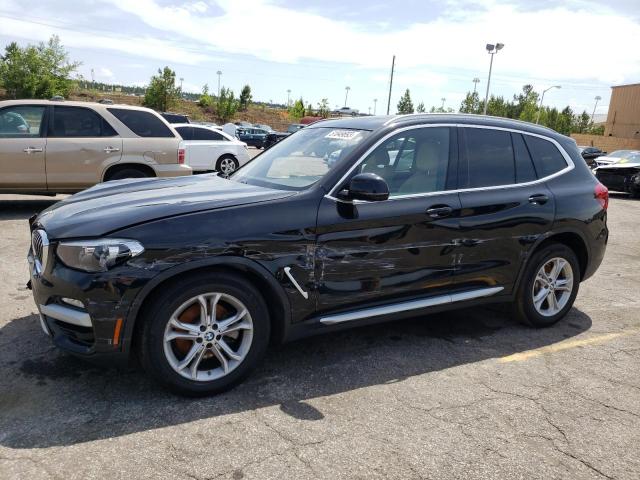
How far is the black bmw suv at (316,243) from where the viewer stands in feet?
10.1

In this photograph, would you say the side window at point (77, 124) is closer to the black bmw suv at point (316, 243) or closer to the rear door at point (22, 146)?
the rear door at point (22, 146)

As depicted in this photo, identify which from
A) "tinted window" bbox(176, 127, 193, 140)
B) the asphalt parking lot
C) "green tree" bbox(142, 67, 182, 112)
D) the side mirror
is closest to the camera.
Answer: the asphalt parking lot

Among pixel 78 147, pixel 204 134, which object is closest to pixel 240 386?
pixel 78 147

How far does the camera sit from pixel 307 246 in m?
3.46

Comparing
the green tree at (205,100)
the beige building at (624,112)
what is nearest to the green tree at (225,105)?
the green tree at (205,100)

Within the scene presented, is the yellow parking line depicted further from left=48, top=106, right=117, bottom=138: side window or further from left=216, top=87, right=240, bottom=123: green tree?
left=216, top=87, right=240, bottom=123: green tree

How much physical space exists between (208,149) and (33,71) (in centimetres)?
3145

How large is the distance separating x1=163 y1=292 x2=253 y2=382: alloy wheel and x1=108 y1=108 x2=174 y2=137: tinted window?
253 inches

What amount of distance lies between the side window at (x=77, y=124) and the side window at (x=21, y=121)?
0.21m

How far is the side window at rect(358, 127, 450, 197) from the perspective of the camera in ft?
12.8

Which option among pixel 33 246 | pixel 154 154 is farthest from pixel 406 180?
pixel 154 154

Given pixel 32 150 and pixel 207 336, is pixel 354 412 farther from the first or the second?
pixel 32 150

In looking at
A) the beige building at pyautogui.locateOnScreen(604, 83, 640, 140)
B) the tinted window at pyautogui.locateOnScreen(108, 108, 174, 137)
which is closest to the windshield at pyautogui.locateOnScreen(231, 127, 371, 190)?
the tinted window at pyautogui.locateOnScreen(108, 108, 174, 137)

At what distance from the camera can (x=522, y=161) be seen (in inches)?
181
